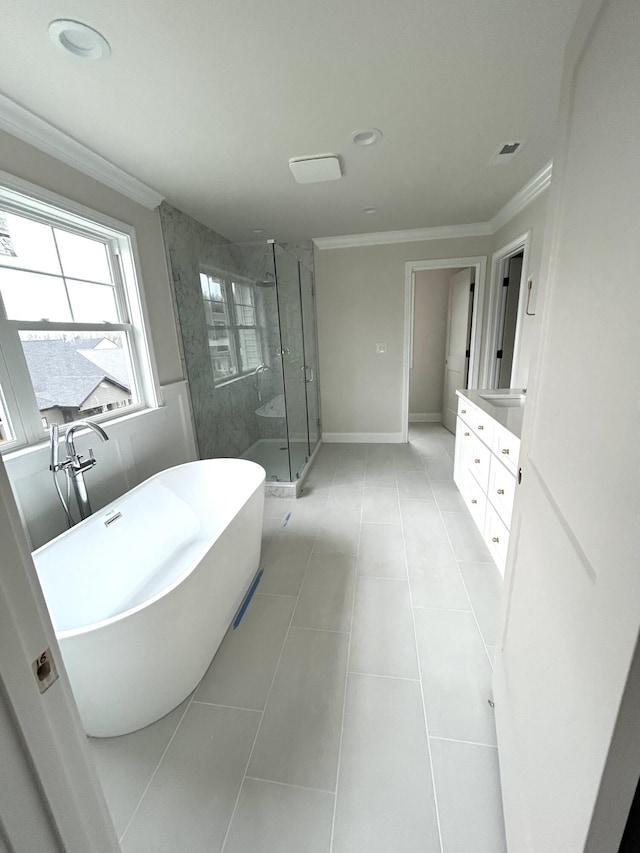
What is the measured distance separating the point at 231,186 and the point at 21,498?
238 cm

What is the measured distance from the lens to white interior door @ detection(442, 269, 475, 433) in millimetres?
3980

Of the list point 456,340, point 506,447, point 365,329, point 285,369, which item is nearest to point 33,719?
point 506,447

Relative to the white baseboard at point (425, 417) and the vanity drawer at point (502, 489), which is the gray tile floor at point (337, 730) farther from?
the white baseboard at point (425, 417)

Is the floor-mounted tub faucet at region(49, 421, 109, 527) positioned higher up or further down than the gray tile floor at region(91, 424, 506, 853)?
higher up

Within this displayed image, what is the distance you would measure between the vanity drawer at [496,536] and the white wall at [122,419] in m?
2.35

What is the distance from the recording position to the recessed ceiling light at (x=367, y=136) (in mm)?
1825

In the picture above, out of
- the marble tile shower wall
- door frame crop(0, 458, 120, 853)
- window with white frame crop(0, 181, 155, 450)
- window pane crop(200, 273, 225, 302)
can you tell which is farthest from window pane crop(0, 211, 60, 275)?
door frame crop(0, 458, 120, 853)

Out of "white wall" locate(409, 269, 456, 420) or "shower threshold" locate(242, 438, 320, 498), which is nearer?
"shower threshold" locate(242, 438, 320, 498)

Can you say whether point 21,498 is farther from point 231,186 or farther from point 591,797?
point 231,186

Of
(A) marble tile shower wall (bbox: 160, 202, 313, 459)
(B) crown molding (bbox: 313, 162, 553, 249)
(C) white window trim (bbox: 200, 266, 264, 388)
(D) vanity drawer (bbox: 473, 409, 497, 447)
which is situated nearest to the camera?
(D) vanity drawer (bbox: 473, 409, 497, 447)

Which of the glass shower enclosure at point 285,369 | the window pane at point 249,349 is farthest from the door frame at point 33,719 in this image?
the window pane at point 249,349

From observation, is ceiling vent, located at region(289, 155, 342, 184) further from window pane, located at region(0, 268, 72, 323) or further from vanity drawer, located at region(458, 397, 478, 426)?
vanity drawer, located at region(458, 397, 478, 426)

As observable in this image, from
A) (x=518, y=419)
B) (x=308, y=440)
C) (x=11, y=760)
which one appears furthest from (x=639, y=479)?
(x=308, y=440)

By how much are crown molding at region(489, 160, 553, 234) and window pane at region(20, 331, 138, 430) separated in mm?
3007
